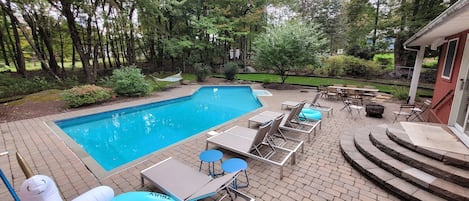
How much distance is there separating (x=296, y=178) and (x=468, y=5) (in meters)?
3.14

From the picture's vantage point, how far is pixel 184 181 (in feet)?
8.64

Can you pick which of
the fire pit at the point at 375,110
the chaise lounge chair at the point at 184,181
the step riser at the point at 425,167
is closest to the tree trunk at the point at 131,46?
the chaise lounge chair at the point at 184,181

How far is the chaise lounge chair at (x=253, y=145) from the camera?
137 inches

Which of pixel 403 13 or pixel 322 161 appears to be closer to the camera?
pixel 322 161

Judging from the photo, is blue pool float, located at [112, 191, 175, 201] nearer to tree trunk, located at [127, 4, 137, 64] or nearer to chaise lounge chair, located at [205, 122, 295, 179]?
chaise lounge chair, located at [205, 122, 295, 179]

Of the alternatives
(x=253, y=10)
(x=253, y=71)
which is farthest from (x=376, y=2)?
(x=253, y=71)

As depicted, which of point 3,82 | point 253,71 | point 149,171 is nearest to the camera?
point 149,171

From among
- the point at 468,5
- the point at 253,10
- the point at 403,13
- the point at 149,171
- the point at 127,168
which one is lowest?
the point at 127,168

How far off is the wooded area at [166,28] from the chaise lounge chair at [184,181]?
433 inches

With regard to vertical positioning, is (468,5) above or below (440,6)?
below

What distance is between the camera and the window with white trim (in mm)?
4988

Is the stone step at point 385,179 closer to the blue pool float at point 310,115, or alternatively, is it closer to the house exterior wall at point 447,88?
the blue pool float at point 310,115

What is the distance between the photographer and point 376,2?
51.5 ft

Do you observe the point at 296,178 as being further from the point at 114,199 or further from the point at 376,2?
the point at 376,2
